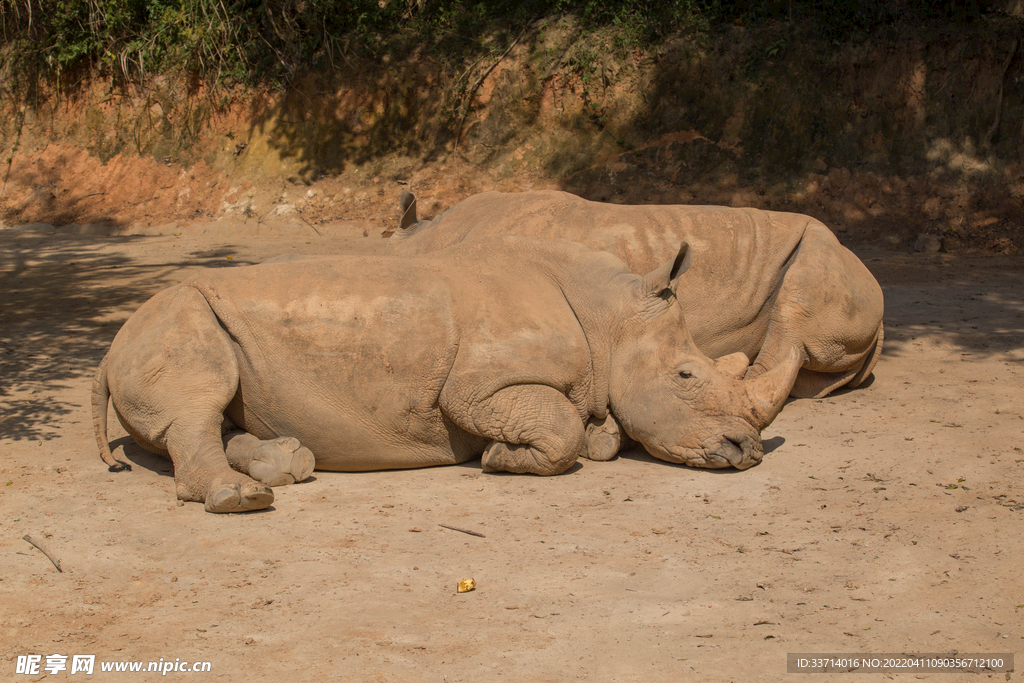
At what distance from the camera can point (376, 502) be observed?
4.61 metres

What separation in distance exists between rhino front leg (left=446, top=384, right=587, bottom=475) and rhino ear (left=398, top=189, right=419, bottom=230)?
2290 millimetres

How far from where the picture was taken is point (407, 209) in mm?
6824

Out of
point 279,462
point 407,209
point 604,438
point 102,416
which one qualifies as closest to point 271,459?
point 279,462

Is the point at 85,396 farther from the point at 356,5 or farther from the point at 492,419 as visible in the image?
the point at 356,5

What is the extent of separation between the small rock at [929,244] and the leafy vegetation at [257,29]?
16.5ft

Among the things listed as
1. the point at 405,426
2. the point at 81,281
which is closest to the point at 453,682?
the point at 405,426

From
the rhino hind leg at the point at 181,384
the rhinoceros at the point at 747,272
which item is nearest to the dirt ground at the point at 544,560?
the rhino hind leg at the point at 181,384

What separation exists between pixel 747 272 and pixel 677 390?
156cm

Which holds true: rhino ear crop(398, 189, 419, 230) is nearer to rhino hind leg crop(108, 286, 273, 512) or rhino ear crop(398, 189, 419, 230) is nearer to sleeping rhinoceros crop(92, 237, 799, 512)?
sleeping rhinoceros crop(92, 237, 799, 512)

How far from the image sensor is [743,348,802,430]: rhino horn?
5.04m

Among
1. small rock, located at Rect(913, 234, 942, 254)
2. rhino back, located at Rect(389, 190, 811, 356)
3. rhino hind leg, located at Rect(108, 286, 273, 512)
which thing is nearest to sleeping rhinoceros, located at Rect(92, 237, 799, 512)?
rhino hind leg, located at Rect(108, 286, 273, 512)

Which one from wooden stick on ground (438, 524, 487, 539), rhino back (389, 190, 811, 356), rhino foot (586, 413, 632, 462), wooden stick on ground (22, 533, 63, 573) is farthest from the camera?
rhino back (389, 190, 811, 356)

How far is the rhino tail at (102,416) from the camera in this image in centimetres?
493

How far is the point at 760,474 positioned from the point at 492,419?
140 centimetres
